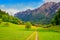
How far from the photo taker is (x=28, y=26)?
127938mm

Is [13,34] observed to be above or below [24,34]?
above

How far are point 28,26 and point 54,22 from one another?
2529 centimetres

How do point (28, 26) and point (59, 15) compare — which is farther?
point (59, 15)

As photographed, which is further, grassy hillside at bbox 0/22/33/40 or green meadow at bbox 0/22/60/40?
green meadow at bbox 0/22/60/40

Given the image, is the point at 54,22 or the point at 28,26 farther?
the point at 54,22

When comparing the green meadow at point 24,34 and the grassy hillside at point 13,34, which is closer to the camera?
the grassy hillside at point 13,34

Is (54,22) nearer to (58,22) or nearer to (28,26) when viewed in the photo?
(58,22)

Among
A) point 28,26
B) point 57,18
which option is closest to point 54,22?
point 57,18

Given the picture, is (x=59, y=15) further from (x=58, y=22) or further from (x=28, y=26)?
(x=28, y=26)

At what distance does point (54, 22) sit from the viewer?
14375 cm

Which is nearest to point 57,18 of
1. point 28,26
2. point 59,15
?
point 59,15

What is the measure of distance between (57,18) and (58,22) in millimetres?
4425

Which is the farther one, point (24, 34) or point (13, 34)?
point (24, 34)

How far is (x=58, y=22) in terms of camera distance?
141 m
